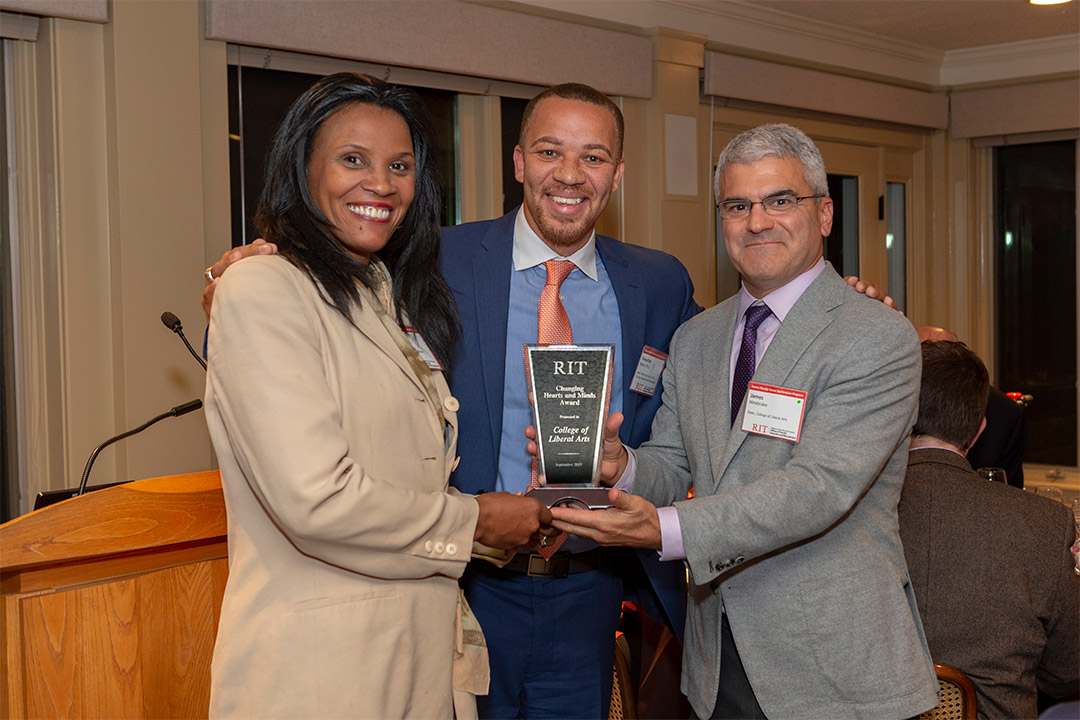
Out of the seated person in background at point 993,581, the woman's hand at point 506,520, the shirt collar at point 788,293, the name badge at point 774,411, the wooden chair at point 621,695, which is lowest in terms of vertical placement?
the wooden chair at point 621,695

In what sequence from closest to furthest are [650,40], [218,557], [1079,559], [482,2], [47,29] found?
[218,557] < [1079,559] < [47,29] < [482,2] < [650,40]

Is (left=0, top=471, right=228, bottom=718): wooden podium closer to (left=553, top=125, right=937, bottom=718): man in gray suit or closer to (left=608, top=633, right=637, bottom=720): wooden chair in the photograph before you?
(left=553, top=125, right=937, bottom=718): man in gray suit

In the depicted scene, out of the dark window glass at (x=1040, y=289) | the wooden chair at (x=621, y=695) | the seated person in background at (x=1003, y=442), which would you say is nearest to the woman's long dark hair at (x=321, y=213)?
the wooden chair at (x=621, y=695)

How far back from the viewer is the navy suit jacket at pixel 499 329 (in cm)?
217

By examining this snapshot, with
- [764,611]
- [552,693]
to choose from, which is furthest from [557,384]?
[552,693]

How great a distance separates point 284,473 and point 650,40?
421cm

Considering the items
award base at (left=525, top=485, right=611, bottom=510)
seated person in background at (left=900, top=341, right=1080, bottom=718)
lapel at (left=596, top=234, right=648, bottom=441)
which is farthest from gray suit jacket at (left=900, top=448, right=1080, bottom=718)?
award base at (left=525, top=485, right=611, bottom=510)

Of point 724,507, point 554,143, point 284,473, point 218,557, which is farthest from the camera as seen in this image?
point 554,143

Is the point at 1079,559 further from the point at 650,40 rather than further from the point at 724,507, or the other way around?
the point at 650,40

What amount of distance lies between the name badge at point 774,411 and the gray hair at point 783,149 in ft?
1.42

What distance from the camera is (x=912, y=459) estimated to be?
238 centimetres

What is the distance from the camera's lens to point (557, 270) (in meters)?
2.30

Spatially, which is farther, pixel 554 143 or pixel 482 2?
pixel 482 2

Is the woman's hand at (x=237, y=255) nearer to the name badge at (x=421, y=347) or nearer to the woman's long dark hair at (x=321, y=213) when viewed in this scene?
the woman's long dark hair at (x=321, y=213)
